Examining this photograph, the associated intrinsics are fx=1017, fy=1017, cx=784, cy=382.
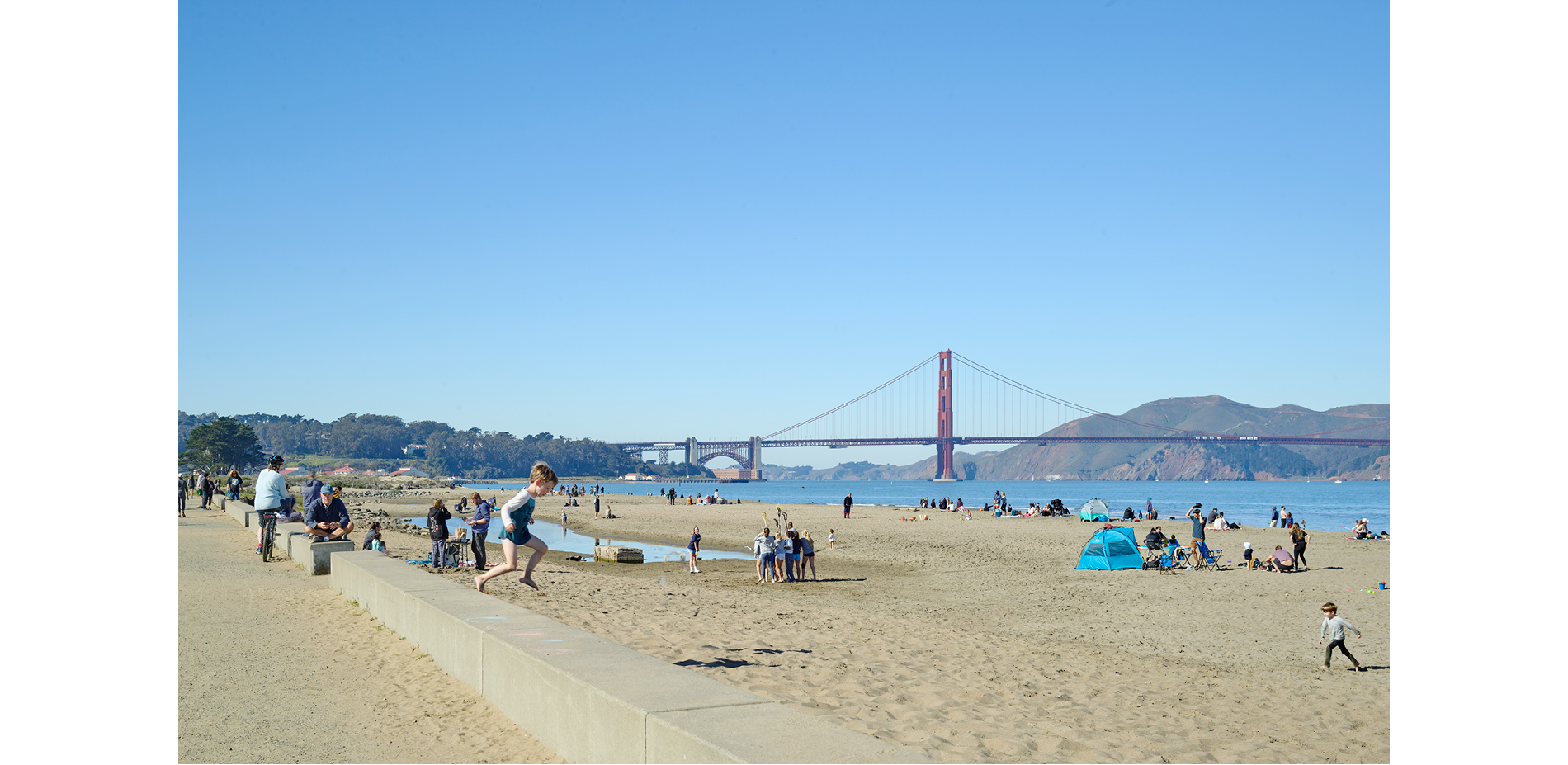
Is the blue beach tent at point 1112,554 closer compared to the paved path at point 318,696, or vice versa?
the paved path at point 318,696

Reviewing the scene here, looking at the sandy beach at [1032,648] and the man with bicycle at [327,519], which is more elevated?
the man with bicycle at [327,519]

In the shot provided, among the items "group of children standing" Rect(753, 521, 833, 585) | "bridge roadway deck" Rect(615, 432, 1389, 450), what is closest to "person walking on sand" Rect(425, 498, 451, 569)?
"group of children standing" Rect(753, 521, 833, 585)

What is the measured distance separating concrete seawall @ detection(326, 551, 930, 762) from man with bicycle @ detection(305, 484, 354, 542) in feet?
23.5

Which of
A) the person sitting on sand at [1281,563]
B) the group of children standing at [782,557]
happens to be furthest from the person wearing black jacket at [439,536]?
the person sitting on sand at [1281,563]

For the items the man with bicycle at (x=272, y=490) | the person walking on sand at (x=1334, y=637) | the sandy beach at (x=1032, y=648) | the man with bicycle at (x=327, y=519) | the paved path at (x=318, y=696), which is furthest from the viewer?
the man with bicycle at (x=327, y=519)

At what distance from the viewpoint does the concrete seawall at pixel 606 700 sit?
156 inches

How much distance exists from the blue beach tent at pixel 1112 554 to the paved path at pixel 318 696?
51.8 ft

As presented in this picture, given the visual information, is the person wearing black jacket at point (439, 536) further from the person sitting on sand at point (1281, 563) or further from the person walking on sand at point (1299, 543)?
the person walking on sand at point (1299, 543)

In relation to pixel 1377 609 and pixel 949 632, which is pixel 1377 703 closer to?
pixel 949 632

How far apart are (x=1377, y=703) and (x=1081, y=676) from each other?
8.58 feet

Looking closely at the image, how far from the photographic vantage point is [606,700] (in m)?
4.70

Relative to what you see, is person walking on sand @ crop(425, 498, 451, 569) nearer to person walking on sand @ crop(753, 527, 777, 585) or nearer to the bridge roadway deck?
person walking on sand @ crop(753, 527, 777, 585)

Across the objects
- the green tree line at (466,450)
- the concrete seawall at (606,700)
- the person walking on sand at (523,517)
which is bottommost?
the green tree line at (466,450)
